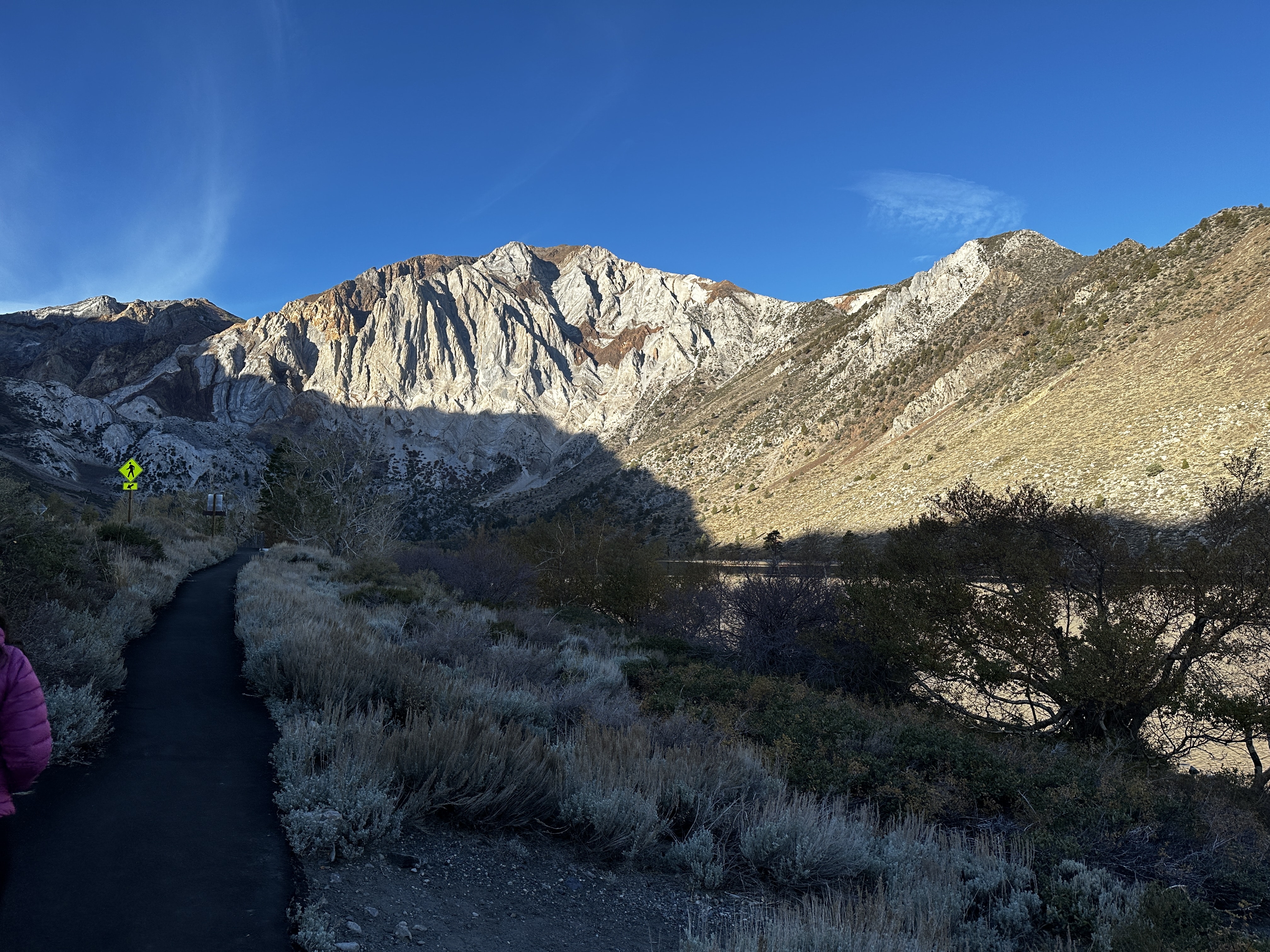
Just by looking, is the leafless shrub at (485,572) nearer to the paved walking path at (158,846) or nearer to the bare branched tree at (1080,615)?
the bare branched tree at (1080,615)

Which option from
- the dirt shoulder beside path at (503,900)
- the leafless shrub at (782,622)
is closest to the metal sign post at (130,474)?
the leafless shrub at (782,622)

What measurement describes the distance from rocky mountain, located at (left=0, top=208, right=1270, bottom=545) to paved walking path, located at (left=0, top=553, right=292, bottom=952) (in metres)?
31.4

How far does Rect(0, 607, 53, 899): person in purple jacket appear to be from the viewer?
102 inches

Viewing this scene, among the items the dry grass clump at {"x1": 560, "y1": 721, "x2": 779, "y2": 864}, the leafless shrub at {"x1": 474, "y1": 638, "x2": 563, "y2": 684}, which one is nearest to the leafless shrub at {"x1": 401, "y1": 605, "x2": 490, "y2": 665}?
the leafless shrub at {"x1": 474, "y1": 638, "x2": 563, "y2": 684}

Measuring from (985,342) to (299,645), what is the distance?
6272 cm

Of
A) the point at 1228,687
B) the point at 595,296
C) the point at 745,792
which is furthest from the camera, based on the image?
the point at 595,296

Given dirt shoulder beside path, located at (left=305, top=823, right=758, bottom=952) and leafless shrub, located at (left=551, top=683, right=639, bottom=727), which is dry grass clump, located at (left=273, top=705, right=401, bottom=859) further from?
leafless shrub, located at (left=551, top=683, right=639, bottom=727)

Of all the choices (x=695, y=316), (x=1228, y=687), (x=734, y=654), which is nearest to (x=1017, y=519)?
(x=1228, y=687)

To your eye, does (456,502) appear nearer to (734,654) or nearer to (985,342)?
(985,342)

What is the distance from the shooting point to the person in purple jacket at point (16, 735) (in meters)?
2.59

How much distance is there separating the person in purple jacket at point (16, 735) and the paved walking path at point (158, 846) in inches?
16.7

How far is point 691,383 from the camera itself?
102188mm

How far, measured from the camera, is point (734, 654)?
1608 centimetres

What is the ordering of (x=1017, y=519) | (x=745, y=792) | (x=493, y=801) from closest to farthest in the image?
(x=493, y=801) → (x=745, y=792) → (x=1017, y=519)
